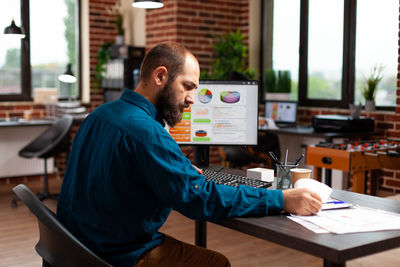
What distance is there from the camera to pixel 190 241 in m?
3.79

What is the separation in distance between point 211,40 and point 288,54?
92cm

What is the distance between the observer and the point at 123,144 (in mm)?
1534

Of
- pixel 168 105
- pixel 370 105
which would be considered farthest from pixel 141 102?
pixel 370 105

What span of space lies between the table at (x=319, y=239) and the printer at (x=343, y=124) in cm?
322

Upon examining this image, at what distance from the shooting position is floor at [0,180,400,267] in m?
3.34

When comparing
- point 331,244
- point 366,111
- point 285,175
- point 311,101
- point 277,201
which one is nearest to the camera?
point 331,244

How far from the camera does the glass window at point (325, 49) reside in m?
5.43

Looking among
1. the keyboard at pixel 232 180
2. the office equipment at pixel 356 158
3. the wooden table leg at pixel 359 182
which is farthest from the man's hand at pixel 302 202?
the wooden table leg at pixel 359 182

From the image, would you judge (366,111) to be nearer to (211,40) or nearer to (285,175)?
(211,40)

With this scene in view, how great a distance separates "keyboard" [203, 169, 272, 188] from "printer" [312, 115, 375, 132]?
267 cm

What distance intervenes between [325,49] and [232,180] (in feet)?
12.6

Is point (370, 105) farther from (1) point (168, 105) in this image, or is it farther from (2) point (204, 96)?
(1) point (168, 105)

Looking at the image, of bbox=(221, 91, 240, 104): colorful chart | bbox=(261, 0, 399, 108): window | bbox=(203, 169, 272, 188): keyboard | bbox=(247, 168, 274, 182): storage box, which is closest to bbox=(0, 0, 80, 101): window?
bbox=(261, 0, 399, 108): window

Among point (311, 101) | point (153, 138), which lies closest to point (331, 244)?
point (153, 138)
